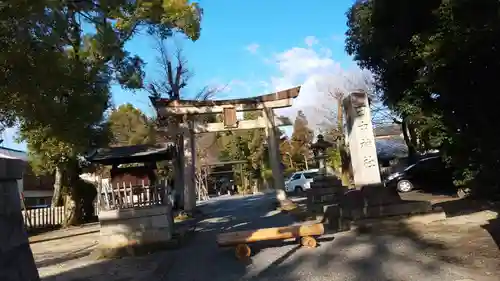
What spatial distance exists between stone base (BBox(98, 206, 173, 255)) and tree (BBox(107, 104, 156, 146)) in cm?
2125

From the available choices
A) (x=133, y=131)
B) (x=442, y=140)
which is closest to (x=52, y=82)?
(x=442, y=140)

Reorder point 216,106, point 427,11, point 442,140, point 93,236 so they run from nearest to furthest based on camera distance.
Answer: point 427,11, point 442,140, point 93,236, point 216,106

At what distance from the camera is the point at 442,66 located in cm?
851

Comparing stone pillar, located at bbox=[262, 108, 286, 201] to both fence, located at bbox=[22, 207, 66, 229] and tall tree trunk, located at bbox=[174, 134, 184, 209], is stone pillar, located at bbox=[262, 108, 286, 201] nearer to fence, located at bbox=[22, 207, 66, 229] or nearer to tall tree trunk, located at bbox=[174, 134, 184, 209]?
tall tree trunk, located at bbox=[174, 134, 184, 209]

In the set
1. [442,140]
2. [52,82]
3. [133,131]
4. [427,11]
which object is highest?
[133,131]

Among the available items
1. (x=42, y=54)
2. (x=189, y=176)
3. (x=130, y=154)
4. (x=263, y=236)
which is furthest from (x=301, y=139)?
(x=42, y=54)

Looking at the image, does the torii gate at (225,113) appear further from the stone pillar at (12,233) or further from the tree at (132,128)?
the stone pillar at (12,233)

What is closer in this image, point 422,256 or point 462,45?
point 422,256

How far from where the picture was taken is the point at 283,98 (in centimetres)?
1955

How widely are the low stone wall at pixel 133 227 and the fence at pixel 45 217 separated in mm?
11034

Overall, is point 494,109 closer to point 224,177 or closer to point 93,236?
point 93,236

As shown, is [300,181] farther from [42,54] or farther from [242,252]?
[42,54]

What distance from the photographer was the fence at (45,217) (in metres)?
19.7

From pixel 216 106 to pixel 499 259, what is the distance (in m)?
14.4
